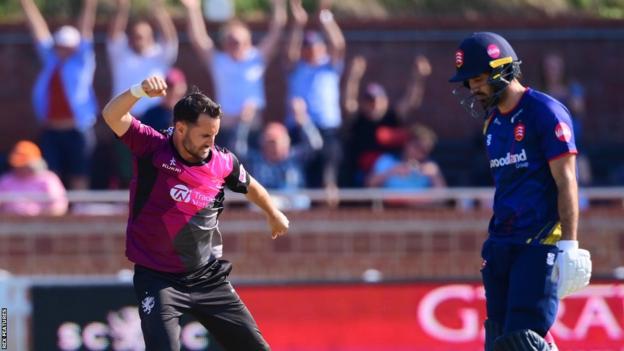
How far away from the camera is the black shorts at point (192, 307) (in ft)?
25.2

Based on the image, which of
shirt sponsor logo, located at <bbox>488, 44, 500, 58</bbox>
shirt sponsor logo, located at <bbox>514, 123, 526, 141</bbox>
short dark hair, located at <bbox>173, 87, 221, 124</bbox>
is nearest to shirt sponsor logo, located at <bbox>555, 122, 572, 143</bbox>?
shirt sponsor logo, located at <bbox>514, 123, 526, 141</bbox>

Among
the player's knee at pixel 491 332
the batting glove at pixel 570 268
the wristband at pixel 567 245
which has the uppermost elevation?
the wristband at pixel 567 245

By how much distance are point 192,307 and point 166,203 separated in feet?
2.19

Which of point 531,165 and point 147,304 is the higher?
point 531,165

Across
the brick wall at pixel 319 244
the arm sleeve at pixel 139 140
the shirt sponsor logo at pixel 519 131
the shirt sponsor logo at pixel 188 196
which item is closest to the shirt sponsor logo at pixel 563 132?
the shirt sponsor logo at pixel 519 131

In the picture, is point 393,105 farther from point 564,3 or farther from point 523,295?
point 523,295

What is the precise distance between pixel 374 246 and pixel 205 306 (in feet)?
16.5

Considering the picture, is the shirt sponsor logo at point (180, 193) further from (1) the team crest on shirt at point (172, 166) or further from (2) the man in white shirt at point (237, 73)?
(2) the man in white shirt at point (237, 73)

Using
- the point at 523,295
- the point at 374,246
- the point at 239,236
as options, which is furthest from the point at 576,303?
the point at 523,295

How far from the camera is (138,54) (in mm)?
13977

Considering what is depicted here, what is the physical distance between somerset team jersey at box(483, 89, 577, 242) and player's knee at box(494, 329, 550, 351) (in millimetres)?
607

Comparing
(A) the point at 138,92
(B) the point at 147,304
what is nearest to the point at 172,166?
(A) the point at 138,92

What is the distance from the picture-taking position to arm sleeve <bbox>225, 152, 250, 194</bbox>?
8.05 m

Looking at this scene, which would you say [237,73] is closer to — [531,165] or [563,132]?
[531,165]
